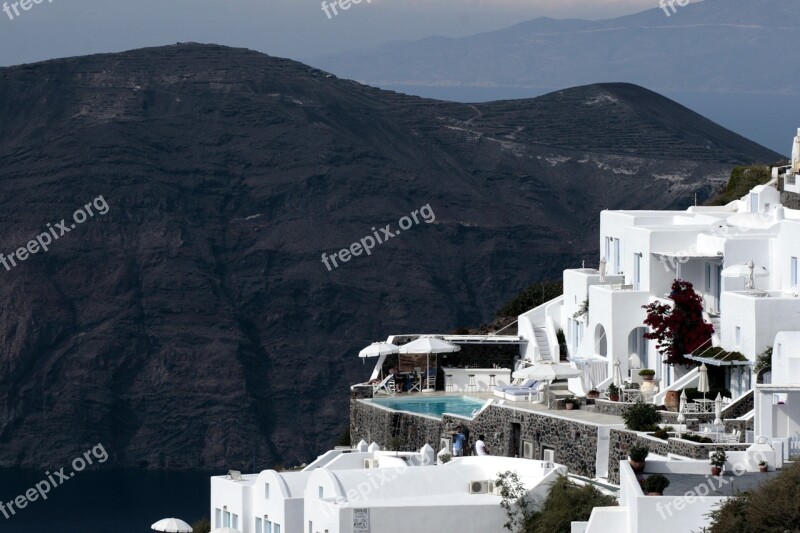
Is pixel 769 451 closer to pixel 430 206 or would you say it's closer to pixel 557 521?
pixel 557 521

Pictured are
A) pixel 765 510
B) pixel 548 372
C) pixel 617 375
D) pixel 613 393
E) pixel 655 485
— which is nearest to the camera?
pixel 765 510

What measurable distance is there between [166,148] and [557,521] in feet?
527

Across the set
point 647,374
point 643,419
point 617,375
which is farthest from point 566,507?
point 617,375

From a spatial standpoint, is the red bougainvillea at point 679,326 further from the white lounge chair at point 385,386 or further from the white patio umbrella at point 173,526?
the white patio umbrella at point 173,526

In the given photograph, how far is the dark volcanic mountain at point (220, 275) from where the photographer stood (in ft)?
536

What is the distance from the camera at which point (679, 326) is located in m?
49.0

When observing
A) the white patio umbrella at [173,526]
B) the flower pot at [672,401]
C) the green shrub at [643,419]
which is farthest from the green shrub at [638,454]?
the white patio umbrella at [173,526]

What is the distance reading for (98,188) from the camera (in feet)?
606

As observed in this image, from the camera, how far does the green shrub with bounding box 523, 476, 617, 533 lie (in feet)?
132

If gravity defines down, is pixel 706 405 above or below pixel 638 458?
above

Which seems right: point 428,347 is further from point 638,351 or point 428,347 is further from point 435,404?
point 638,351

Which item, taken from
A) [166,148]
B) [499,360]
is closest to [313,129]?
[166,148]

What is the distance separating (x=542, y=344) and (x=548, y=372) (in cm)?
889

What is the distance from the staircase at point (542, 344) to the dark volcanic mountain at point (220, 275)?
9503 centimetres
